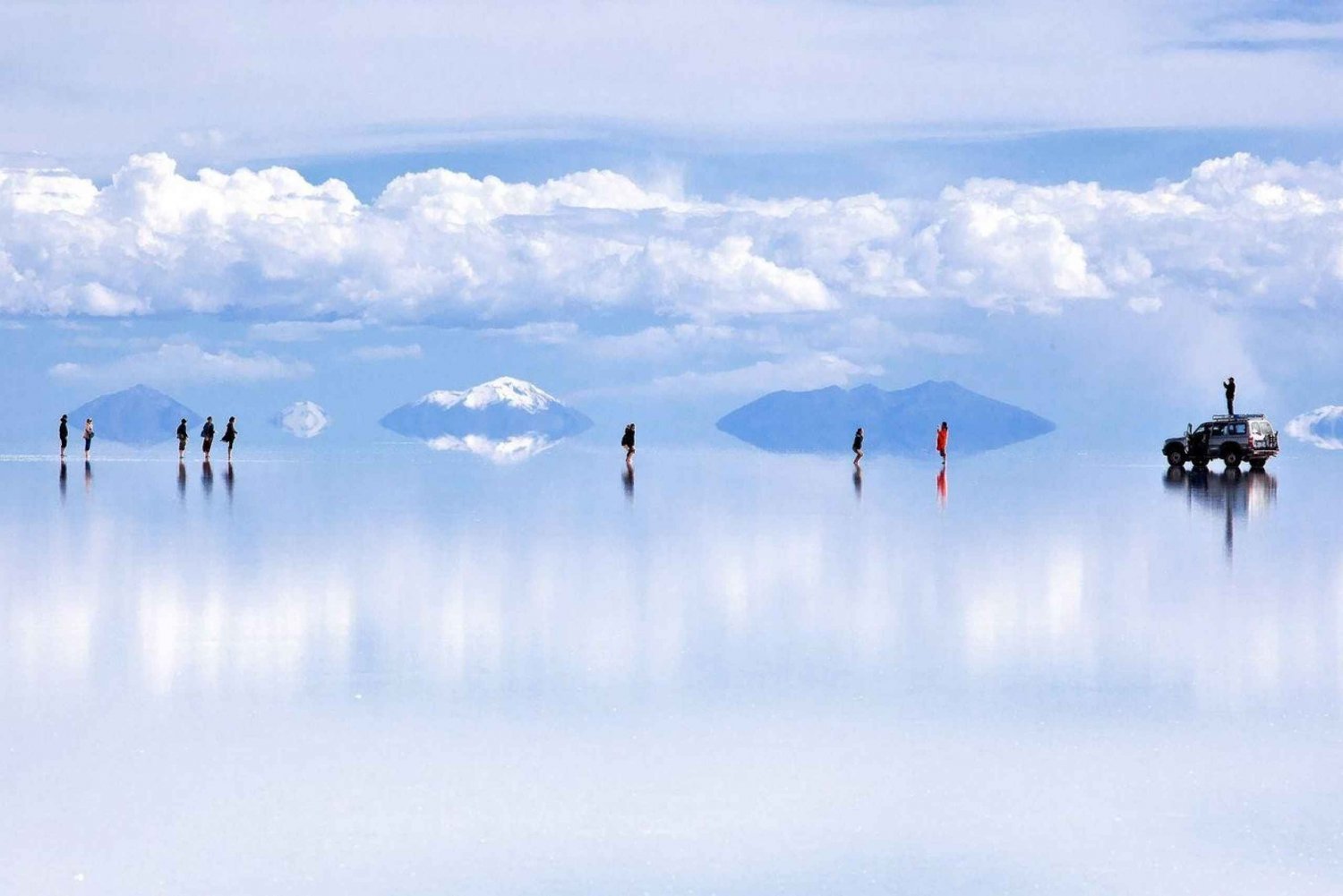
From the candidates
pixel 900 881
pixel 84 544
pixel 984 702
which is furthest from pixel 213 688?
pixel 84 544

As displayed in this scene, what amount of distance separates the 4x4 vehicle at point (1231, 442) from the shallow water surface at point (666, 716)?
41.3 meters

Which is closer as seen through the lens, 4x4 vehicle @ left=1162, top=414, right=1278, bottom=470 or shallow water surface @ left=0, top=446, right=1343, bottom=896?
shallow water surface @ left=0, top=446, right=1343, bottom=896

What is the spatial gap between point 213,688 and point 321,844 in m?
4.83

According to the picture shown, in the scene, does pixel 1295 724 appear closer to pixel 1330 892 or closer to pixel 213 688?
pixel 1330 892

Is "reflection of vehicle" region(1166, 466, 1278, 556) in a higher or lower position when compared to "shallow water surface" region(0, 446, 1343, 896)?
lower

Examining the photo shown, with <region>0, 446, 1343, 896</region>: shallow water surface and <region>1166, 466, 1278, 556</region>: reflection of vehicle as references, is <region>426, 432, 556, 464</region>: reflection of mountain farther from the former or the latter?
<region>0, 446, 1343, 896</region>: shallow water surface

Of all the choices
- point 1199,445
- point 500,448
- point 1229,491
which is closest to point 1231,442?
point 1199,445

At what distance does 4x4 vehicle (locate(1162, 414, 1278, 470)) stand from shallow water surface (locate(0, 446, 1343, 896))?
4129 centimetres

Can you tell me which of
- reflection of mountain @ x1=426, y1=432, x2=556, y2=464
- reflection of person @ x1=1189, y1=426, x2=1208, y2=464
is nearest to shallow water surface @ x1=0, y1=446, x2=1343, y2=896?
reflection of person @ x1=1189, y1=426, x2=1208, y2=464

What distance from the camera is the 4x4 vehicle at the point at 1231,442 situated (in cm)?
6775

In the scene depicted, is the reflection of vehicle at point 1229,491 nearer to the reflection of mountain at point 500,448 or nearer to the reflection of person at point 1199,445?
the reflection of person at point 1199,445

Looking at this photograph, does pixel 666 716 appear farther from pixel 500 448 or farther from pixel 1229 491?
pixel 500 448

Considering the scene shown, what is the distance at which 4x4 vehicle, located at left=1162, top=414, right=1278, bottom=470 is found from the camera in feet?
222

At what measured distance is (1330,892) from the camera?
870cm
